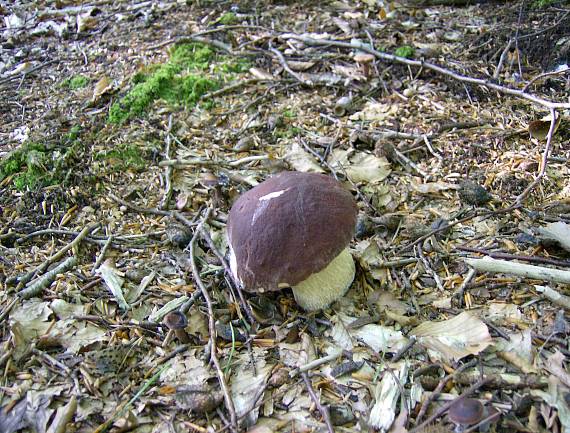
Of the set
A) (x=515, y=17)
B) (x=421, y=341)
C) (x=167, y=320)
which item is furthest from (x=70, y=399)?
(x=515, y=17)

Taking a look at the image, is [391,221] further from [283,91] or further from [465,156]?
[283,91]

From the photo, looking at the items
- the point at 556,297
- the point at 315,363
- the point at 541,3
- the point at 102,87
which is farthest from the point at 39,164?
the point at 541,3

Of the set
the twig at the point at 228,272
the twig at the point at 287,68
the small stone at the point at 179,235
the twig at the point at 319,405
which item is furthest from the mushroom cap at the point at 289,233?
the twig at the point at 287,68

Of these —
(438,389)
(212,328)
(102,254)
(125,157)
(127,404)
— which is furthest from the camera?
(125,157)

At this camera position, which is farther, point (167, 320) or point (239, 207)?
point (239, 207)

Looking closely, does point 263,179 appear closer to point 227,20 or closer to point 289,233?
point 289,233

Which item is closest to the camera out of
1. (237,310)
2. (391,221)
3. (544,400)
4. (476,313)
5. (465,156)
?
(544,400)

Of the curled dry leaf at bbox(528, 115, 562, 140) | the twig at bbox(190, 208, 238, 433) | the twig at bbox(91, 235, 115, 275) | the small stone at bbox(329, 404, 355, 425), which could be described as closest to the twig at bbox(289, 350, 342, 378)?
the small stone at bbox(329, 404, 355, 425)
